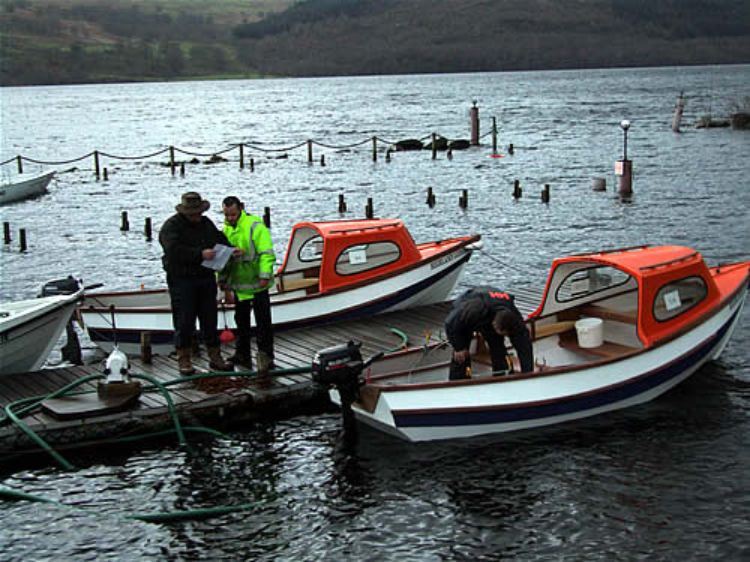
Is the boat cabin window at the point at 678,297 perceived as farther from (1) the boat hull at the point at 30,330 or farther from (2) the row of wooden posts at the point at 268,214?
(2) the row of wooden posts at the point at 268,214

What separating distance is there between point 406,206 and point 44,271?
16188 mm

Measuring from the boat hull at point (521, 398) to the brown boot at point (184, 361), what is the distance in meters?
2.46

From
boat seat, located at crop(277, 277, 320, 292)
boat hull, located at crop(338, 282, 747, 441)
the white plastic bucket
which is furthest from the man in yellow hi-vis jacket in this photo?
the white plastic bucket

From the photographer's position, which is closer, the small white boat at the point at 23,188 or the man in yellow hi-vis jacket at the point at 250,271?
the man in yellow hi-vis jacket at the point at 250,271

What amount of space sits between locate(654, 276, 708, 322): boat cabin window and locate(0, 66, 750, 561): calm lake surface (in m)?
Result: 1.45

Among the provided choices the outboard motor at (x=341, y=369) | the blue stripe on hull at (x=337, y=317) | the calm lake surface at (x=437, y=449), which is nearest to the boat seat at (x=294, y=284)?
the blue stripe on hull at (x=337, y=317)

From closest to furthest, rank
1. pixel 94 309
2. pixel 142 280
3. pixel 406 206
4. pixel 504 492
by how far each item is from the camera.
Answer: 1. pixel 504 492
2. pixel 94 309
3. pixel 142 280
4. pixel 406 206

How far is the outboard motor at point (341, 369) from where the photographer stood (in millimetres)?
12984

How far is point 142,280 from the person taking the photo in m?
27.6

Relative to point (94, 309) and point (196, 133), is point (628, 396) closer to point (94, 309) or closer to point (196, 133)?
point (94, 309)

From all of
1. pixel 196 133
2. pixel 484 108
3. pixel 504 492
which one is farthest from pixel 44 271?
pixel 484 108

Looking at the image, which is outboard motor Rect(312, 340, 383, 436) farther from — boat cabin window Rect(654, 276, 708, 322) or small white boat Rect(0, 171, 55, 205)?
small white boat Rect(0, 171, 55, 205)

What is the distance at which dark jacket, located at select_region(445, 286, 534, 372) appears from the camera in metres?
13.4

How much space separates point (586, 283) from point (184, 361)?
7070 mm
